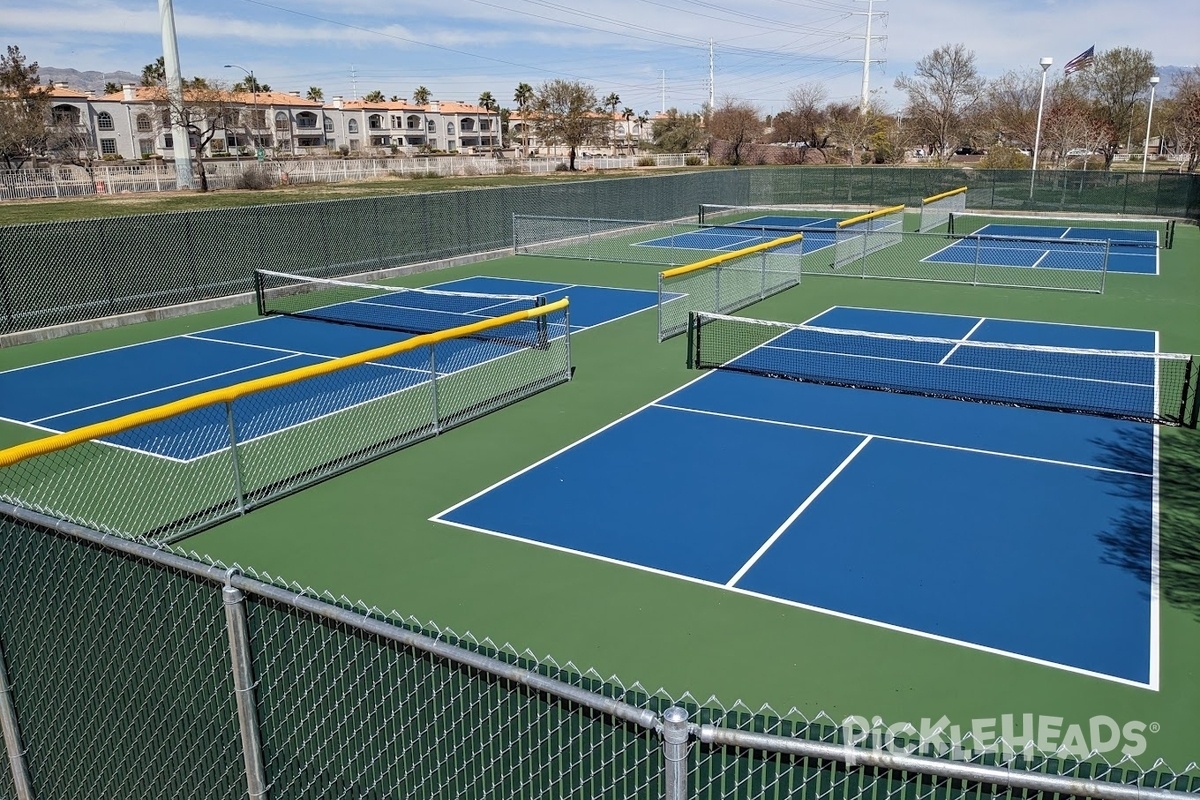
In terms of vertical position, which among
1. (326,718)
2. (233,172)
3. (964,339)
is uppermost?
(233,172)

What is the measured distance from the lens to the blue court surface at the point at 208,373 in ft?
48.5

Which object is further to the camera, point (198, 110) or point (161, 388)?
point (198, 110)

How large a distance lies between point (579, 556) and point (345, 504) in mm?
3277

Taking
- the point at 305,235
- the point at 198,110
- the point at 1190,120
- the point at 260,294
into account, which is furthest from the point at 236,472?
the point at 1190,120

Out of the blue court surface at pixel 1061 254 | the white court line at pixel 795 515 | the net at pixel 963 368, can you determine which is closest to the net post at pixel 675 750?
the white court line at pixel 795 515

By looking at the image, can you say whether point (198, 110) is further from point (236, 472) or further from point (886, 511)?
point (886, 511)

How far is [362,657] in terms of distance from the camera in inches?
159

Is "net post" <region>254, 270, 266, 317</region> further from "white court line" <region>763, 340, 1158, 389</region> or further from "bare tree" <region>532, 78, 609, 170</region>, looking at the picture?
"bare tree" <region>532, 78, 609, 170</region>

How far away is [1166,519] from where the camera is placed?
10.9 meters

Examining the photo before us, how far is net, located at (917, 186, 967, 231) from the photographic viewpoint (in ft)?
137

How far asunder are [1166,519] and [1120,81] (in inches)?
3789

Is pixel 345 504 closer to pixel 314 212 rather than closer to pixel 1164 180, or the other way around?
pixel 314 212

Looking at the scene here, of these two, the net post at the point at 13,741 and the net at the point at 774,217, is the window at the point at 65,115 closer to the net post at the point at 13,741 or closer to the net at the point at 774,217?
the net at the point at 774,217

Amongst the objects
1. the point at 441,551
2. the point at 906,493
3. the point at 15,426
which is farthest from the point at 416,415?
the point at 906,493
